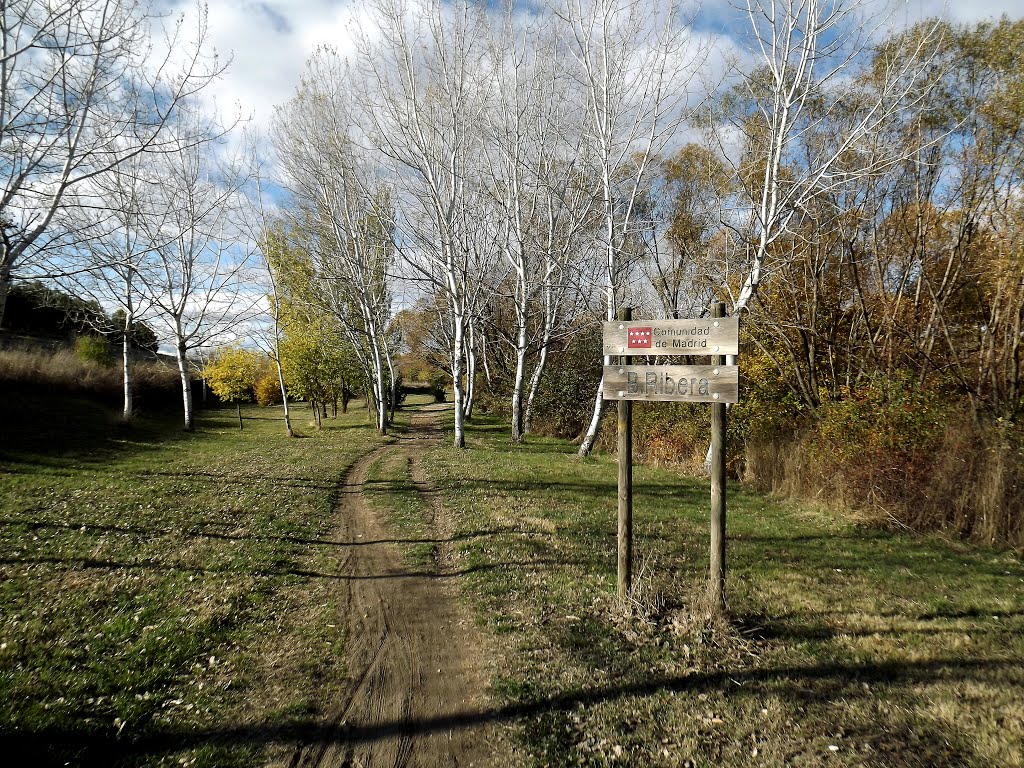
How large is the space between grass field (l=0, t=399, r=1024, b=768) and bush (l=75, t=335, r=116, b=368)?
23803 mm

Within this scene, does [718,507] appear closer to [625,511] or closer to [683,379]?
[625,511]

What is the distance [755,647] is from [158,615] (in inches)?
234

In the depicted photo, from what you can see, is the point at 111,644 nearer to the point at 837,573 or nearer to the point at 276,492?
the point at 276,492

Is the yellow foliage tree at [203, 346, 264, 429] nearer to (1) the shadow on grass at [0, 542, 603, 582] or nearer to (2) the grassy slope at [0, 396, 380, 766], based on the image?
(2) the grassy slope at [0, 396, 380, 766]

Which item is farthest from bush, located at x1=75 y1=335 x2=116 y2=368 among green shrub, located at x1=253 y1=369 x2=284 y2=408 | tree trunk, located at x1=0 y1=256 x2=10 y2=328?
tree trunk, located at x1=0 y1=256 x2=10 y2=328

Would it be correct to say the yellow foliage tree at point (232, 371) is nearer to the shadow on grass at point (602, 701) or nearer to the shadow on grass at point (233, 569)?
the shadow on grass at point (233, 569)

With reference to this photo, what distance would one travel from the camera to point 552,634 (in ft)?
17.1

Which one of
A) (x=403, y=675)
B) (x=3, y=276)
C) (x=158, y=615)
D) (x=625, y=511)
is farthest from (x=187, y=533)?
(x=625, y=511)

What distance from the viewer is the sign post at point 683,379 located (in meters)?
5.18

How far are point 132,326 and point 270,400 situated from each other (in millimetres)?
26472

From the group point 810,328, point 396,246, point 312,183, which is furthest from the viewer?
point 312,183

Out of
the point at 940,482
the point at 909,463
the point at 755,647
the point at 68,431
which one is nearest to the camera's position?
the point at 755,647

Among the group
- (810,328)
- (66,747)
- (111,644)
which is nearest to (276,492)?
(111,644)

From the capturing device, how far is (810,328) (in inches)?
579
